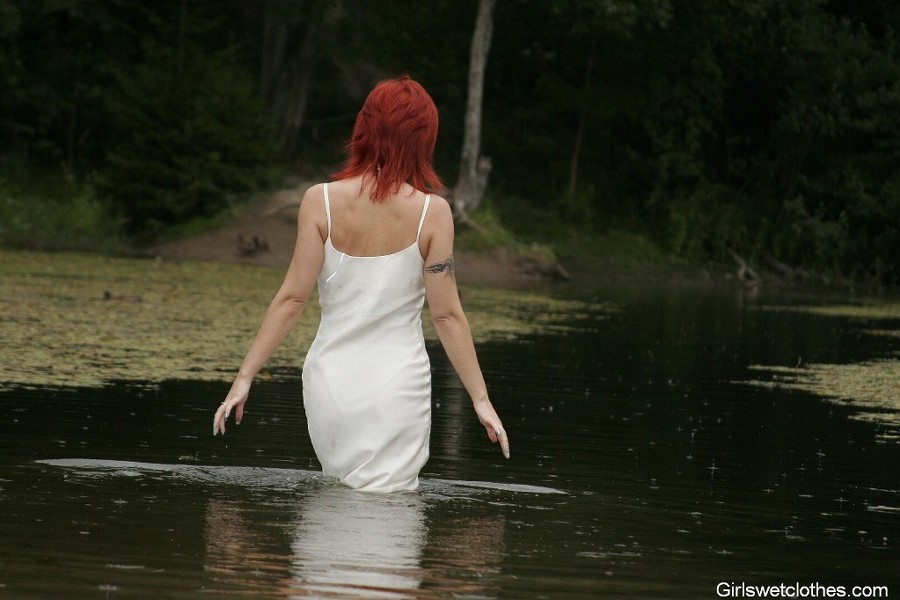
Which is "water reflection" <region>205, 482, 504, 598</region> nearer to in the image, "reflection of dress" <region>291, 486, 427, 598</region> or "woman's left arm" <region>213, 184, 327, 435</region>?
"reflection of dress" <region>291, 486, 427, 598</region>

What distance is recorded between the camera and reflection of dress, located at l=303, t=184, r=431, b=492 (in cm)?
570

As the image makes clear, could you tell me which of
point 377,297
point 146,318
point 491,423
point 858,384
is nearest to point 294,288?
point 377,297

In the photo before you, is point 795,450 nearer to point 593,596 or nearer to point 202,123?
point 593,596

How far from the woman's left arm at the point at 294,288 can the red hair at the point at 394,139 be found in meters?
0.18

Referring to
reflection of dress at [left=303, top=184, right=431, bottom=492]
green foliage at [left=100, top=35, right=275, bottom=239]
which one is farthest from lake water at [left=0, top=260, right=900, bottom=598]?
green foliage at [left=100, top=35, right=275, bottom=239]

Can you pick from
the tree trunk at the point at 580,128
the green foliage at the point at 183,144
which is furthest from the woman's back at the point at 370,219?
the tree trunk at the point at 580,128

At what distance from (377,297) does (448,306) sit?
27 centimetres

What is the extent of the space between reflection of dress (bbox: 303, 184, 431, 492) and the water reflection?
214 mm

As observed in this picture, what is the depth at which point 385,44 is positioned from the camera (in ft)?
123

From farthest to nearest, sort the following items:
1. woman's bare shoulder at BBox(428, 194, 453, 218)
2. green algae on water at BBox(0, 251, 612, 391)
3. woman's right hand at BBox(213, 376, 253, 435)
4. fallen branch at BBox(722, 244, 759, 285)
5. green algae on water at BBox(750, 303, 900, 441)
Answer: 1. fallen branch at BBox(722, 244, 759, 285)
2. green algae on water at BBox(0, 251, 612, 391)
3. green algae on water at BBox(750, 303, 900, 441)
4. woman's bare shoulder at BBox(428, 194, 453, 218)
5. woman's right hand at BBox(213, 376, 253, 435)

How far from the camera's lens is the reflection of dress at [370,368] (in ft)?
18.7

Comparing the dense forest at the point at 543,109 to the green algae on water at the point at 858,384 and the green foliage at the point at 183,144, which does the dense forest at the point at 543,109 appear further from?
the green algae on water at the point at 858,384

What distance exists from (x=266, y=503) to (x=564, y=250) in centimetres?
Answer: 2942

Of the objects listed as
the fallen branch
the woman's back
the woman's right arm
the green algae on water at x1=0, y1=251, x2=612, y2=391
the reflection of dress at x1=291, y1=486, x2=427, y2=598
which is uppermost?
the woman's back
